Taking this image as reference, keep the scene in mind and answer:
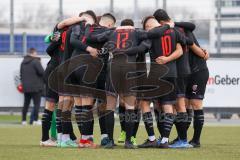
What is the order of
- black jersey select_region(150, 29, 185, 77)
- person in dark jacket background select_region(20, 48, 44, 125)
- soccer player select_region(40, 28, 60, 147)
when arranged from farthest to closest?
person in dark jacket background select_region(20, 48, 44, 125) < soccer player select_region(40, 28, 60, 147) < black jersey select_region(150, 29, 185, 77)

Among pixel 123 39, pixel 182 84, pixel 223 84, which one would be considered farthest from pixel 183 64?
pixel 223 84

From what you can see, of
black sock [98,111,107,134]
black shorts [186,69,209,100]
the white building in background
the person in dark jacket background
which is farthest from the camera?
the white building in background

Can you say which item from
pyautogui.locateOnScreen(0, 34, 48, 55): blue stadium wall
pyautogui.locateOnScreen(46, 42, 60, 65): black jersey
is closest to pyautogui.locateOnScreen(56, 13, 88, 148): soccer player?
pyautogui.locateOnScreen(46, 42, 60, 65): black jersey

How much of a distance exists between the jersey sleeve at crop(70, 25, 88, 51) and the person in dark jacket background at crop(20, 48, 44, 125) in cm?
1132

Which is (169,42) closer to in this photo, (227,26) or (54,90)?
(54,90)

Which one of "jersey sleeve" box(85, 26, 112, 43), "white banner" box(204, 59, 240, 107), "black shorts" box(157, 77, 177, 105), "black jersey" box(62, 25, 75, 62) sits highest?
"jersey sleeve" box(85, 26, 112, 43)

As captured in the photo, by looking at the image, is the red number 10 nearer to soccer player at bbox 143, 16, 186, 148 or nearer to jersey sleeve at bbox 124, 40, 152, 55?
jersey sleeve at bbox 124, 40, 152, 55

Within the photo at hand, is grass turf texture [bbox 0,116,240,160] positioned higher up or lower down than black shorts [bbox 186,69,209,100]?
lower down

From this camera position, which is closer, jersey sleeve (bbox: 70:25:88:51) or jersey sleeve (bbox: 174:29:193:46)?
jersey sleeve (bbox: 70:25:88:51)

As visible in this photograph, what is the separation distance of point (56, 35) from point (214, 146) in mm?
3262

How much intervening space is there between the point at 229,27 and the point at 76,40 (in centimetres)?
1410

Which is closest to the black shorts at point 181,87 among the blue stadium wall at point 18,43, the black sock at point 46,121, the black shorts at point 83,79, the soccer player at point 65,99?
the black shorts at point 83,79

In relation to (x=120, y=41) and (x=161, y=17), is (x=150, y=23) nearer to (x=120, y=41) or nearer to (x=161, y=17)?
(x=161, y=17)

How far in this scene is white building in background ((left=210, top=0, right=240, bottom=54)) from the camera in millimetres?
26438
